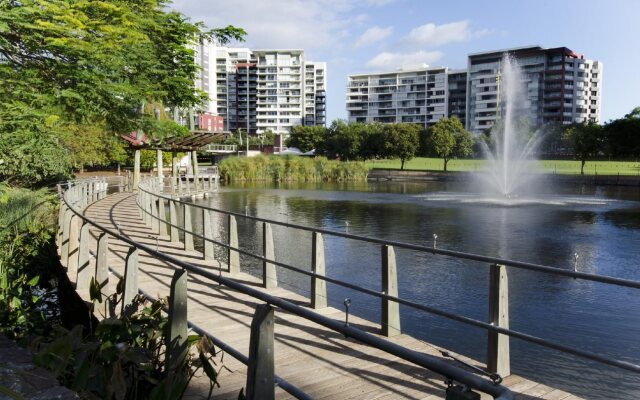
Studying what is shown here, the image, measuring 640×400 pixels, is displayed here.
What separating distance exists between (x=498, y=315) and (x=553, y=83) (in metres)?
139

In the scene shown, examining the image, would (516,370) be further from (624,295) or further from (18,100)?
(18,100)

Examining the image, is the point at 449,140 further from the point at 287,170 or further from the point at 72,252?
the point at 72,252

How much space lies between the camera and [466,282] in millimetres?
14383

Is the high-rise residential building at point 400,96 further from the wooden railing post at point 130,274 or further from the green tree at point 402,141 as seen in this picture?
the wooden railing post at point 130,274

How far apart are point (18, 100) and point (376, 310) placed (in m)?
7.62

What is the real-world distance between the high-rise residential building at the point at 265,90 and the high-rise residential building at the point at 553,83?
5576 centimetres

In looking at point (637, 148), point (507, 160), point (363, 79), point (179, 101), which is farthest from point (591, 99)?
point (179, 101)

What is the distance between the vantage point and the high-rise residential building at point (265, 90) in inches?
6737

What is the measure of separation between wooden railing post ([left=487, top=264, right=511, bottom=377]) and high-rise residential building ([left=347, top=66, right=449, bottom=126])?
15312 centimetres

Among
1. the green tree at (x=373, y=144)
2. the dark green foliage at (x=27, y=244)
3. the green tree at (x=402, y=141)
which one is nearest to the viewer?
the dark green foliage at (x=27, y=244)

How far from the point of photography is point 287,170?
217ft

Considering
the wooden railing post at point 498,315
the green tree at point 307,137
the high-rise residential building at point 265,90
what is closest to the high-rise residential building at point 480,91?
the high-rise residential building at point 265,90

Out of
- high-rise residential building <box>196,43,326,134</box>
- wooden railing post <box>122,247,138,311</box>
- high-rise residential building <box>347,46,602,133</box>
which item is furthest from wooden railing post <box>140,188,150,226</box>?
high-rise residential building <box>196,43,326,134</box>

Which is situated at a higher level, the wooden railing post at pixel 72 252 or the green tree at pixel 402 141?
the green tree at pixel 402 141
